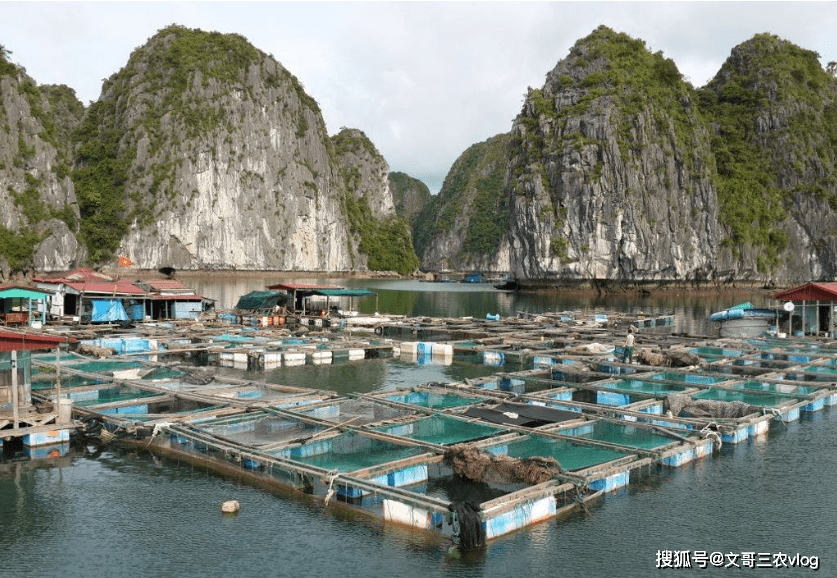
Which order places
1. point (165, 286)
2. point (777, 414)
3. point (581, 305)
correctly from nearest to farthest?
point (777, 414) → point (165, 286) → point (581, 305)

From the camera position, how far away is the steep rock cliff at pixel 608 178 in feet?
343

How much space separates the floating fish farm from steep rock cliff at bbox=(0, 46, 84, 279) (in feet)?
260

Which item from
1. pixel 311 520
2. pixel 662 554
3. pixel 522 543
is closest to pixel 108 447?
pixel 311 520

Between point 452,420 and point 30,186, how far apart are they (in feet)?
357

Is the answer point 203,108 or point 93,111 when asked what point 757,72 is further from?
point 93,111

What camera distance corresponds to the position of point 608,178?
105 m

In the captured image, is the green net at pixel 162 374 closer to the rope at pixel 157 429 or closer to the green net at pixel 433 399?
the rope at pixel 157 429

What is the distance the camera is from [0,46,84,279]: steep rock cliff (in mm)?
103688

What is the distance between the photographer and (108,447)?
18.2 metres

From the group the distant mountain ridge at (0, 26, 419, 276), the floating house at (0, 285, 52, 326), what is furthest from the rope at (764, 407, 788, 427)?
the distant mountain ridge at (0, 26, 419, 276)

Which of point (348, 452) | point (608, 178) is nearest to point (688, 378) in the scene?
point (348, 452)

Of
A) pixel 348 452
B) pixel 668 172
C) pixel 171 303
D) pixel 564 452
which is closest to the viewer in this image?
pixel 564 452

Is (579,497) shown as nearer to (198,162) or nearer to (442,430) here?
(442,430)

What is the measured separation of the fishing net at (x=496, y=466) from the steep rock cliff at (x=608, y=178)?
300 ft
